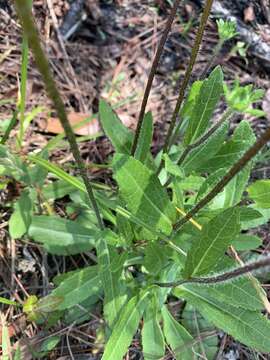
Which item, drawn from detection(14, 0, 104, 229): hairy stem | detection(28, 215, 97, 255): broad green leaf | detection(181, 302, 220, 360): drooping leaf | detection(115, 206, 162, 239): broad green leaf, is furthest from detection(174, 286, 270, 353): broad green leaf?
detection(14, 0, 104, 229): hairy stem

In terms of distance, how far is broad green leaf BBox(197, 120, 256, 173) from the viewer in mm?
2463

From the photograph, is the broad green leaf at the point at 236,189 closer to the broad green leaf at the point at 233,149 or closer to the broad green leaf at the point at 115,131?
the broad green leaf at the point at 233,149

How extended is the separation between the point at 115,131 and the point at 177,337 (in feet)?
3.65

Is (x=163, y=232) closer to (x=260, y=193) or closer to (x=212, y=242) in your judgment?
(x=212, y=242)

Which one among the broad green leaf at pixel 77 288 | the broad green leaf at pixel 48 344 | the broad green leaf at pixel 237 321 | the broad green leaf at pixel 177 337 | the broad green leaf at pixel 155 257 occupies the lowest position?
the broad green leaf at pixel 48 344

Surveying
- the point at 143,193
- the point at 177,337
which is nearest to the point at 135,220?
the point at 143,193

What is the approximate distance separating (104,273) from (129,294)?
0.34m

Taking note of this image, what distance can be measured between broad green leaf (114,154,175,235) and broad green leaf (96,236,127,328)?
26 centimetres

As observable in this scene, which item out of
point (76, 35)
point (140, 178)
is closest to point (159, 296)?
point (140, 178)

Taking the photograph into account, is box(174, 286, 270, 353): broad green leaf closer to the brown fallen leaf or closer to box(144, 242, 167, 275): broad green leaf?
box(144, 242, 167, 275): broad green leaf

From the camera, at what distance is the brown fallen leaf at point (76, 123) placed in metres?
3.42

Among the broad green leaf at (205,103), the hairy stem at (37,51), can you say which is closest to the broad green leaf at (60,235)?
the broad green leaf at (205,103)

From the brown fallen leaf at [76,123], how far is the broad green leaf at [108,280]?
1180 mm

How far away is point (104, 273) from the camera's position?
7.98 ft
